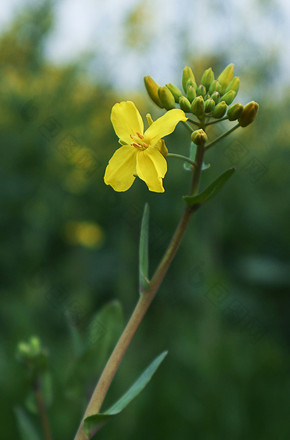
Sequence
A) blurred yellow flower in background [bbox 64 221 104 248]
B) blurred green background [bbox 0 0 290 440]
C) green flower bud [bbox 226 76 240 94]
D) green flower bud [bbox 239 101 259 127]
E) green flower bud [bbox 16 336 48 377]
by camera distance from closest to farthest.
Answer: green flower bud [bbox 239 101 259 127], green flower bud [bbox 226 76 240 94], green flower bud [bbox 16 336 48 377], blurred green background [bbox 0 0 290 440], blurred yellow flower in background [bbox 64 221 104 248]

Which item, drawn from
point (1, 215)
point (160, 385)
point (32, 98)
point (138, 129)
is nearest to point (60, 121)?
point (32, 98)

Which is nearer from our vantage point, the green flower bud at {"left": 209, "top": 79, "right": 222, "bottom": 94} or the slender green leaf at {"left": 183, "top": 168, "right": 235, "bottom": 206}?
the slender green leaf at {"left": 183, "top": 168, "right": 235, "bottom": 206}

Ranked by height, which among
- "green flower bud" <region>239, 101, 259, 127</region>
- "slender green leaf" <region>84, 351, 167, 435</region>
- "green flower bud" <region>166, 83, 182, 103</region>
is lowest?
"slender green leaf" <region>84, 351, 167, 435</region>

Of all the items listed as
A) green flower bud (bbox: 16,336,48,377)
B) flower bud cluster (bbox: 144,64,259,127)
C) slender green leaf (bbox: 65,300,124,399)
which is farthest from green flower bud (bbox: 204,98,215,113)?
green flower bud (bbox: 16,336,48,377)

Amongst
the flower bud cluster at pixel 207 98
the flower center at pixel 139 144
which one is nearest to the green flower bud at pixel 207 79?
the flower bud cluster at pixel 207 98

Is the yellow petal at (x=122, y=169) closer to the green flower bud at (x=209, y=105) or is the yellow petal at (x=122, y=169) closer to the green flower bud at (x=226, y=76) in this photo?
the green flower bud at (x=209, y=105)

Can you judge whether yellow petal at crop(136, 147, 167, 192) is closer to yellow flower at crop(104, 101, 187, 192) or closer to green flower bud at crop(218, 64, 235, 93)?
yellow flower at crop(104, 101, 187, 192)

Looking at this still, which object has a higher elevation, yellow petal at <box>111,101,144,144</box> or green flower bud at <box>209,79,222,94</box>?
yellow petal at <box>111,101,144,144</box>

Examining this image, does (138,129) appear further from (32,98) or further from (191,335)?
(32,98)
